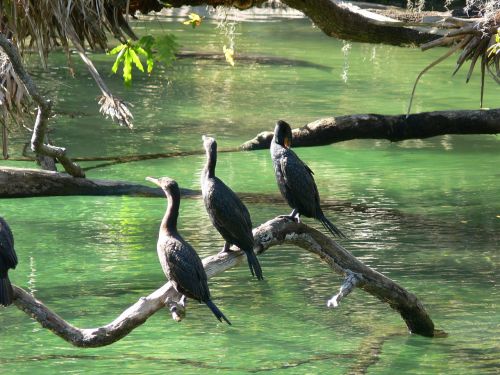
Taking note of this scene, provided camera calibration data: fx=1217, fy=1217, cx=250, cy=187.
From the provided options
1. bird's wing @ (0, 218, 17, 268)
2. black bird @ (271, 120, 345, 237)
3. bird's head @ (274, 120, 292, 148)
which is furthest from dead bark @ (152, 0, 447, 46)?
bird's wing @ (0, 218, 17, 268)

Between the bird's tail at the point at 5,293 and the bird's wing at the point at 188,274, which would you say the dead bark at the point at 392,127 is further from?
the bird's tail at the point at 5,293

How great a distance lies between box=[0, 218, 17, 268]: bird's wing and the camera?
15.6 feet

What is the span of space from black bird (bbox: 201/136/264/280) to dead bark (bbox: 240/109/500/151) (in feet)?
21.6

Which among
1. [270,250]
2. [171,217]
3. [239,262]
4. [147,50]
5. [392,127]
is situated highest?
[147,50]

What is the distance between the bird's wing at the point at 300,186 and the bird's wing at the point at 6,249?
156cm

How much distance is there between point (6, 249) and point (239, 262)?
102 cm

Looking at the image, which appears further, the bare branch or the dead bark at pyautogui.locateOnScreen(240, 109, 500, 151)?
the dead bark at pyautogui.locateOnScreen(240, 109, 500, 151)

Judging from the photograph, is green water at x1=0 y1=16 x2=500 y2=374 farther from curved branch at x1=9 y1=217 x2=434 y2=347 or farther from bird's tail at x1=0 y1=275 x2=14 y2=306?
bird's tail at x1=0 y1=275 x2=14 y2=306

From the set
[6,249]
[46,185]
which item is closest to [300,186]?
[6,249]

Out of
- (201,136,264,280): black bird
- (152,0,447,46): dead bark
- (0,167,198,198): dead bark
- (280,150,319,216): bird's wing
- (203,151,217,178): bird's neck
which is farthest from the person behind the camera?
(0,167,198,198): dead bark

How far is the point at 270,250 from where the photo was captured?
8.51 meters

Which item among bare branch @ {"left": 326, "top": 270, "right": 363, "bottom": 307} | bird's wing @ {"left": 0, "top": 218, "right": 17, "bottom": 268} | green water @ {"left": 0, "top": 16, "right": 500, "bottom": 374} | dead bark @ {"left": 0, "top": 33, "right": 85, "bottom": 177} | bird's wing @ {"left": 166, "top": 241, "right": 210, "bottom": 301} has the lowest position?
green water @ {"left": 0, "top": 16, "right": 500, "bottom": 374}

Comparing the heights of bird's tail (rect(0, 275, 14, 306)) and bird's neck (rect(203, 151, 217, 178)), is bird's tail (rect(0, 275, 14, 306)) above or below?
below

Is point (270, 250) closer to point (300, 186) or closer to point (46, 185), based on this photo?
point (46, 185)
